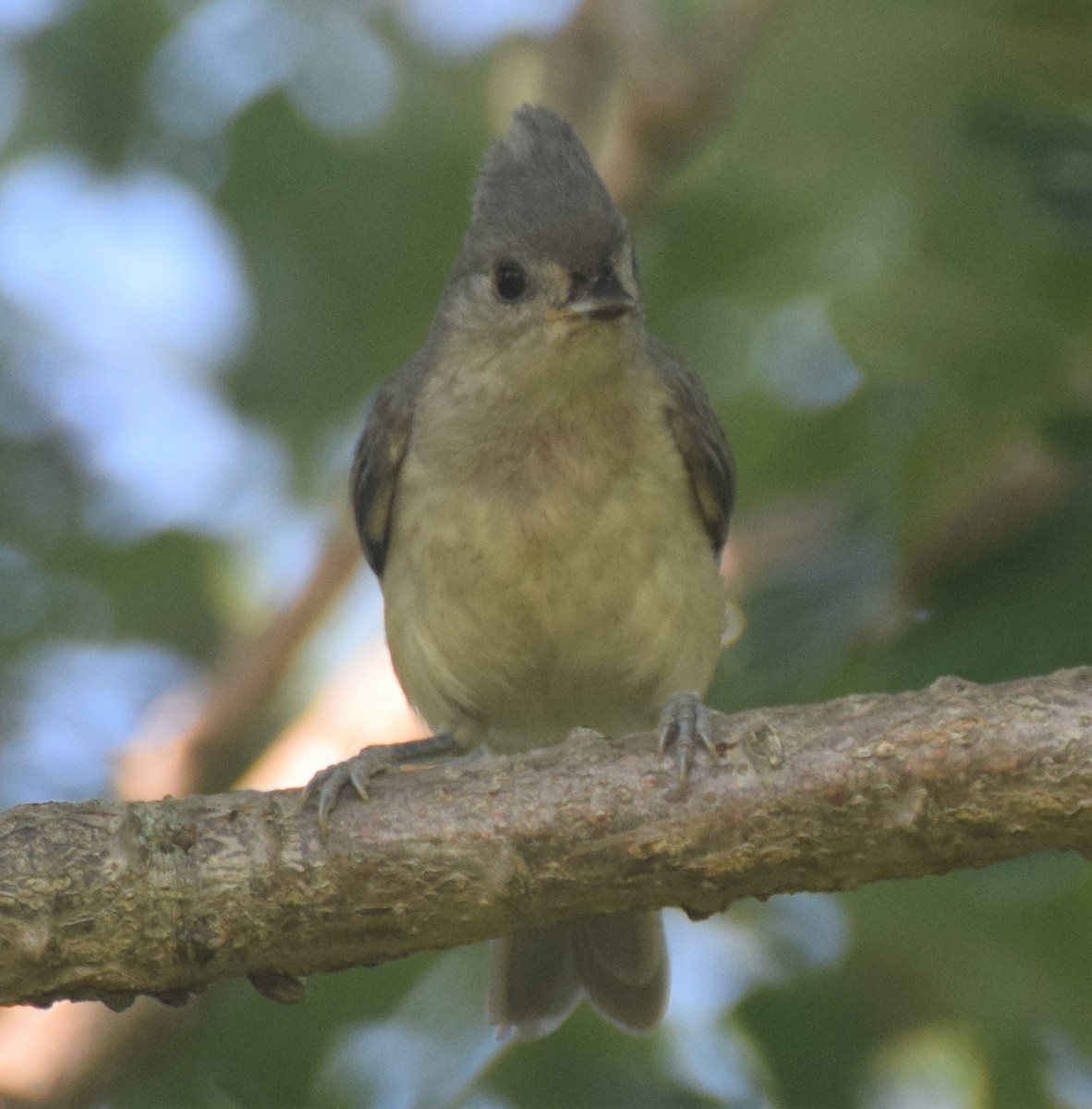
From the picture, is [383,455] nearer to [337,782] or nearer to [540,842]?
[337,782]

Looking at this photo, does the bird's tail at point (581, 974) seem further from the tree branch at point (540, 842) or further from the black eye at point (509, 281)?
the black eye at point (509, 281)

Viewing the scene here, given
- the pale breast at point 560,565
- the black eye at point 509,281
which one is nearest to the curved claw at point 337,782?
the pale breast at point 560,565

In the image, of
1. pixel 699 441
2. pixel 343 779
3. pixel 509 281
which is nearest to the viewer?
pixel 343 779

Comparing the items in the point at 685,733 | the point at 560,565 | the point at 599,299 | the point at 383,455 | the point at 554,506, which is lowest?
the point at 685,733

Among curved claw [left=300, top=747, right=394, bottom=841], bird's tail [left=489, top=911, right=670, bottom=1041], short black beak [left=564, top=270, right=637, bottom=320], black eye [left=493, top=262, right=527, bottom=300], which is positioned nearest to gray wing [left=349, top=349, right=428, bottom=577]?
black eye [left=493, top=262, right=527, bottom=300]

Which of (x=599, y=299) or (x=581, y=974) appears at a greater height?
(x=599, y=299)

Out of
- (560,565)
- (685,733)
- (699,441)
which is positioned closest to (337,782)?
(685,733)

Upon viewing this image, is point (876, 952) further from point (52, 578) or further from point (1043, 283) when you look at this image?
point (52, 578)

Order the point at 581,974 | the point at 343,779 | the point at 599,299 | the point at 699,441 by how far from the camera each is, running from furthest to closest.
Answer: the point at 699,441, the point at 581,974, the point at 599,299, the point at 343,779
